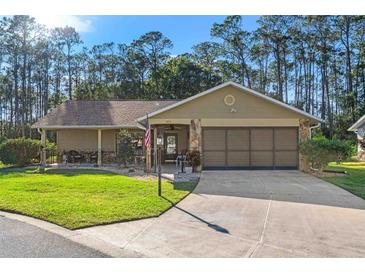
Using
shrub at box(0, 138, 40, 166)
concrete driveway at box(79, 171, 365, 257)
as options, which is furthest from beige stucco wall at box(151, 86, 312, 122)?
shrub at box(0, 138, 40, 166)

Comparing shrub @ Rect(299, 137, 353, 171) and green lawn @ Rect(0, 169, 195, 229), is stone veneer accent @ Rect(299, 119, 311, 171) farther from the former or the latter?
green lawn @ Rect(0, 169, 195, 229)

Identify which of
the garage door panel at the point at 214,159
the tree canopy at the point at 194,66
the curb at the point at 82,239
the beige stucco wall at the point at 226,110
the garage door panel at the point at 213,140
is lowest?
the curb at the point at 82,239

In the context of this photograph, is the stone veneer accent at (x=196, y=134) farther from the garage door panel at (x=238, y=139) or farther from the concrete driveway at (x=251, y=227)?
the concrete driveway at (x=251, y=227)

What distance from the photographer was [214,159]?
663 inches

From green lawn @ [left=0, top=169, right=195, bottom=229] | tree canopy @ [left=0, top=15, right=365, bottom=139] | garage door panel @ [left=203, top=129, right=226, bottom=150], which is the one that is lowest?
green lawn @ [left=0, top=169, right=195, bottom=229]

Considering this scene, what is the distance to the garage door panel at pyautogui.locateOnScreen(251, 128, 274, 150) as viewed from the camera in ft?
55.3

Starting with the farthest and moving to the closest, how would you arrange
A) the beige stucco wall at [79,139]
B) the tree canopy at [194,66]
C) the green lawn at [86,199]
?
1. the tree canopy at [194,66]
2. the beige stucco wall at [79,139]
3. the green lawn at [86,199]

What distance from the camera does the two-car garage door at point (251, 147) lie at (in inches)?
663

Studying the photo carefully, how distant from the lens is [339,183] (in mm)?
12523

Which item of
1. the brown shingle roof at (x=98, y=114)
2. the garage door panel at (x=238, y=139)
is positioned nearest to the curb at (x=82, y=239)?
the garage door panel at (x=238, y=139)

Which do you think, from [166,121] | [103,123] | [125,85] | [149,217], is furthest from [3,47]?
[149,217]

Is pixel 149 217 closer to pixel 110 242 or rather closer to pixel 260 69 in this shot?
pixel 110 242

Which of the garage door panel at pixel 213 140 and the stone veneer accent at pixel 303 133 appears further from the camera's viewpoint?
the garage door panel at pixel 213 140

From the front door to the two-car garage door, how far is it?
491 centimetres
